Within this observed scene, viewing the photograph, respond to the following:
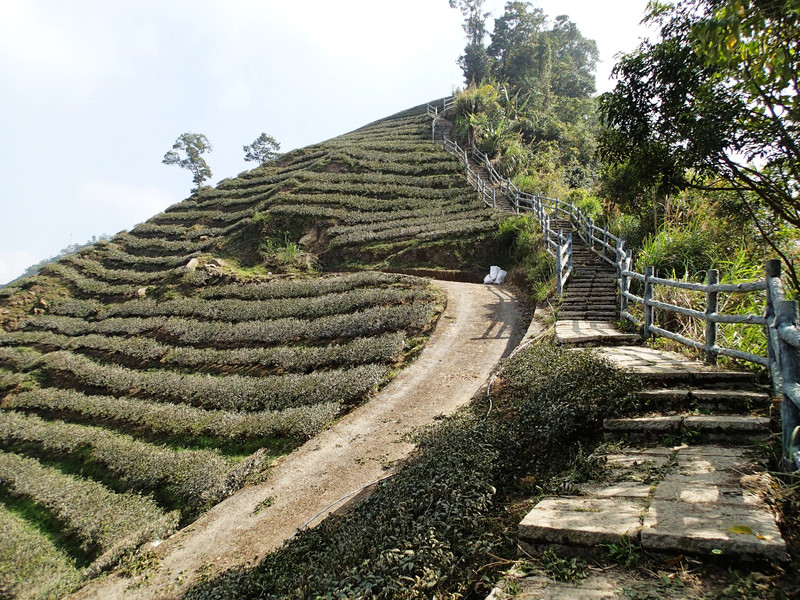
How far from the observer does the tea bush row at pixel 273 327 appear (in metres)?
12.0

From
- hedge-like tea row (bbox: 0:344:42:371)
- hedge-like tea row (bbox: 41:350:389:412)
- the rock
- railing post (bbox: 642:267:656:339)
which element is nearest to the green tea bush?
railing post (bbox: 642:267:656:339)

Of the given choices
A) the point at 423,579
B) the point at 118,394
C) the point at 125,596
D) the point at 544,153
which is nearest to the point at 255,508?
the point at 125,596

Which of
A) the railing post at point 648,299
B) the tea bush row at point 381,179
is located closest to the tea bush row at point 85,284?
the tea bush row at point 381,179

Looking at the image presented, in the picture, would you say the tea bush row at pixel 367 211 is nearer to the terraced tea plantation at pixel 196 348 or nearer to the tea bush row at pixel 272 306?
the terraced tea plantation at pixel 196 348

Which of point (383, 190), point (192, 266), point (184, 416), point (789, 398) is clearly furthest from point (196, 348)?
point (383, 190)

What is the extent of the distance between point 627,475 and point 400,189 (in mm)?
23814

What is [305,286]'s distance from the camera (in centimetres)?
1670

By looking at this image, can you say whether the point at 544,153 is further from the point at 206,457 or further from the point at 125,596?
the point at 125,596

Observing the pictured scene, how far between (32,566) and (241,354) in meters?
6.31

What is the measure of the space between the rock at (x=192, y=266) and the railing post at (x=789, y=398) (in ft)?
71.4

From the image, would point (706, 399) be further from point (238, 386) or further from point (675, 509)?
point (238, 386)

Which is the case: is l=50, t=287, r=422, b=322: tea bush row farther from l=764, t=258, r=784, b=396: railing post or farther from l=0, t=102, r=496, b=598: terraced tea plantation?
l=764, t=258, r=784, b=396: railing post

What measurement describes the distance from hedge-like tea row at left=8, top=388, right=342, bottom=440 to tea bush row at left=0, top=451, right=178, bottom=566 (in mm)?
1663

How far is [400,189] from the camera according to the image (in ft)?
85.1
